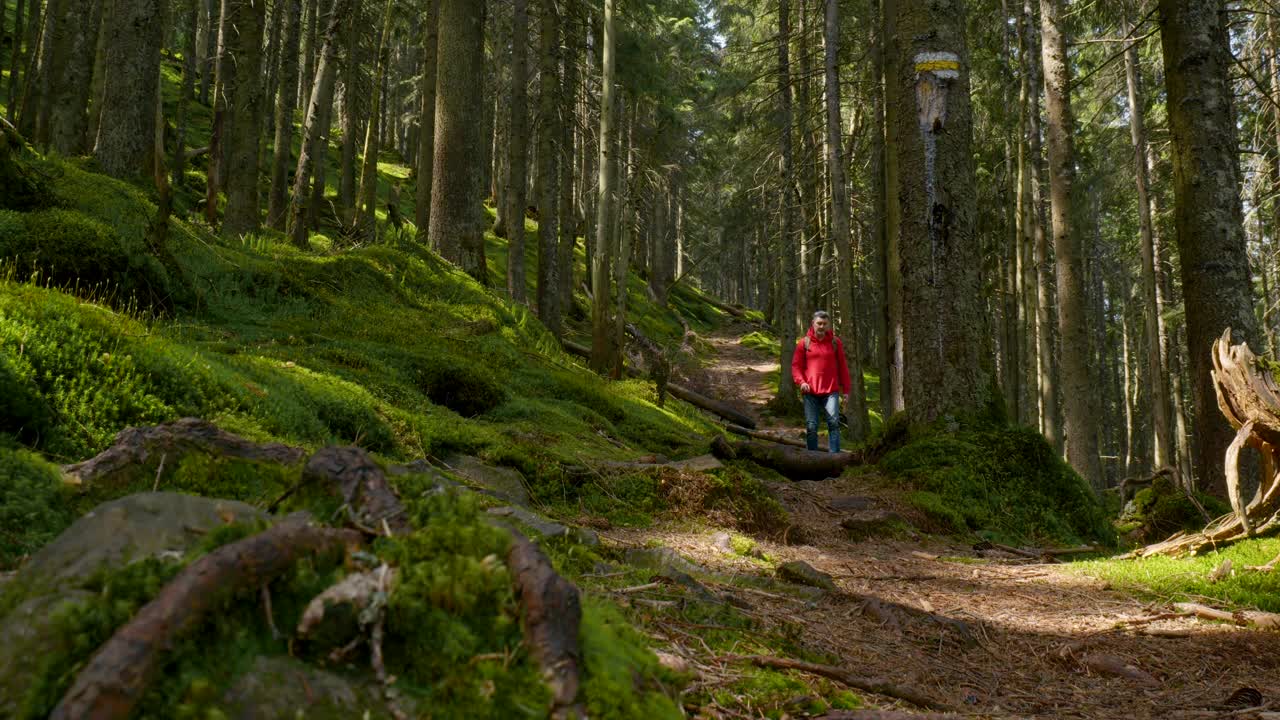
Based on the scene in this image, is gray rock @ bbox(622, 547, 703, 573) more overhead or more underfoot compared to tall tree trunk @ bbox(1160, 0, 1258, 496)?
more underfoot

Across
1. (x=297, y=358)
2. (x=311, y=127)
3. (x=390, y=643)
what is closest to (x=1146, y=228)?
(x=311, y=127)

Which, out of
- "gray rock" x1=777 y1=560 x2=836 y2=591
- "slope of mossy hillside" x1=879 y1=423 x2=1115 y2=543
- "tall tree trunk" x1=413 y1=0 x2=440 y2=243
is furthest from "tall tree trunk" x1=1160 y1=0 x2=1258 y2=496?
"tall tree trunk" x1=413 y1=0 x2=440 y2=243

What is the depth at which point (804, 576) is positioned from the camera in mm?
4301

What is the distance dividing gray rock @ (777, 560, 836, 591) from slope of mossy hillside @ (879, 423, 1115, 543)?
274 cm

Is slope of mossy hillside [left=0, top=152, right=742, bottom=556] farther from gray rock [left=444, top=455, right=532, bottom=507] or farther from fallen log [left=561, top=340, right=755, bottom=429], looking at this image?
fallen log [left=561, top=340, right=755, bottom=429]

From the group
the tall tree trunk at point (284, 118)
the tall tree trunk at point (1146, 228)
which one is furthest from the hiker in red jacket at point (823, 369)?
the tall tree trunk at point (1146, 228)

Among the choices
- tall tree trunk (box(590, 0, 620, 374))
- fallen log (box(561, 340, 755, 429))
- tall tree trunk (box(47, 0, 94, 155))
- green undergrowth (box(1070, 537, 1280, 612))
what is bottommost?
green undergrowth (box(1070, 537, 1280, 612))

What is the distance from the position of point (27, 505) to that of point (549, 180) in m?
14.9

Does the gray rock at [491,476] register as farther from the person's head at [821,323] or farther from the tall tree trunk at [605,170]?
the tall tree trunk at [605,170]

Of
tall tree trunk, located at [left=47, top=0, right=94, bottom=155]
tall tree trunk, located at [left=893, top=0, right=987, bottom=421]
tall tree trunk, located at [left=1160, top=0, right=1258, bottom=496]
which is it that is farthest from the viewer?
tall tree trunk, located at [left=47, top=0, right=94, bottom=155]

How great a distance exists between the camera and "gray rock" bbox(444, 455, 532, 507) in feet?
16.9

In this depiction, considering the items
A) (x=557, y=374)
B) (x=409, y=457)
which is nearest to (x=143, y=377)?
(x=409, y=457)

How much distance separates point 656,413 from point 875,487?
13.9 feet

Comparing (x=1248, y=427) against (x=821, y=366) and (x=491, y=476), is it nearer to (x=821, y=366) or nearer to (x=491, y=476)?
(x=491, y=476)
